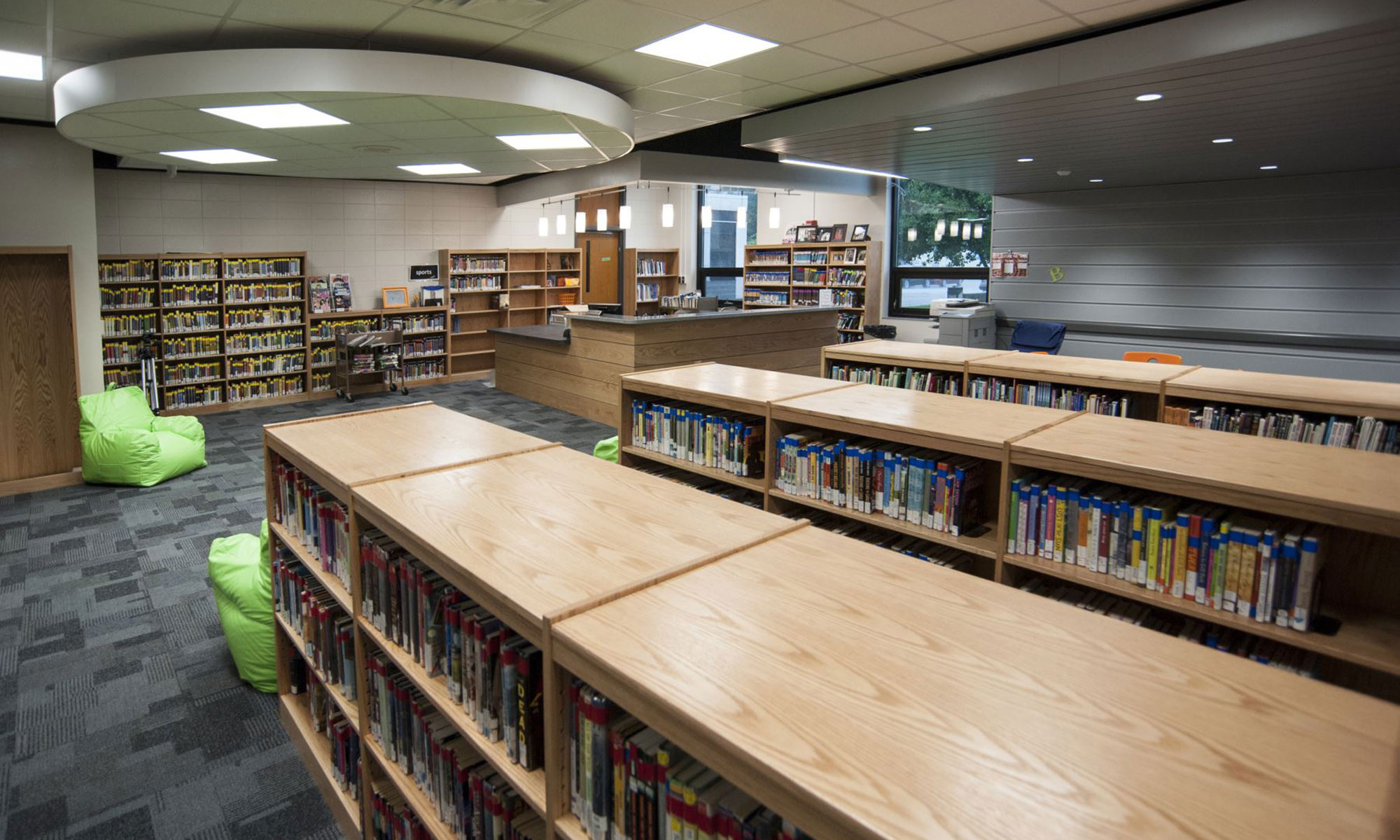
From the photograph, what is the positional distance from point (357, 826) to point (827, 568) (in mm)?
1914

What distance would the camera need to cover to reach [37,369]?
20.9 ft

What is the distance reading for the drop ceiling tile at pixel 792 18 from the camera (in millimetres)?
3928

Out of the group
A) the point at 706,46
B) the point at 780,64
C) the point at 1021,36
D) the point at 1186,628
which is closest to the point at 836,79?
the point at 780,64

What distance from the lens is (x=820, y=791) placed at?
894 millimetres

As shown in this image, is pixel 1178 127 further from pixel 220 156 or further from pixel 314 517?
pixel 220 156

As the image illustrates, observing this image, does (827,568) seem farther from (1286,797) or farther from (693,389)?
(693,389)

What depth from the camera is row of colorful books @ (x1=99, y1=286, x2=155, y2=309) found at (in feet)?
28.0

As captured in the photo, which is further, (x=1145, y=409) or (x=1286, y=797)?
(x=1145, y=409)

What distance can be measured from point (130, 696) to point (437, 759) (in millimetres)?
2457

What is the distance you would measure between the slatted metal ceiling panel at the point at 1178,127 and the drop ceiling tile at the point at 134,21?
411 cm

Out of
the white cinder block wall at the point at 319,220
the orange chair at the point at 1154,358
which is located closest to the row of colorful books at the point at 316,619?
the orange chair at the point at 1154,358

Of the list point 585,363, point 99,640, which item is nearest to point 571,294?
point 585,363

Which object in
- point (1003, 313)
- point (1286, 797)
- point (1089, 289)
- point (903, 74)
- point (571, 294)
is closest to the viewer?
point (1286, 797)

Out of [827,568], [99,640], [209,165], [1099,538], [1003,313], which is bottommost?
[99,640]
